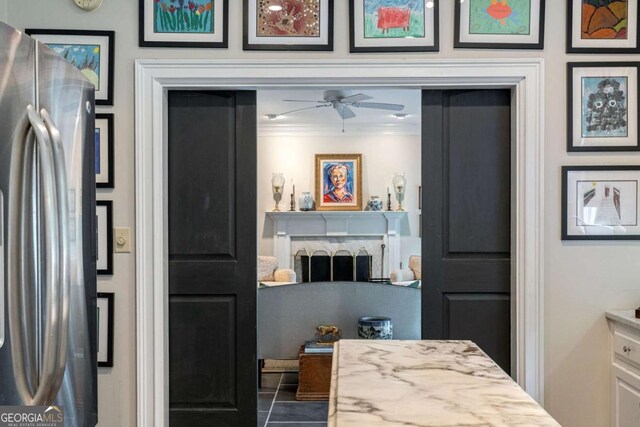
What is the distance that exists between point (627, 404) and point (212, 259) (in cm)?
198

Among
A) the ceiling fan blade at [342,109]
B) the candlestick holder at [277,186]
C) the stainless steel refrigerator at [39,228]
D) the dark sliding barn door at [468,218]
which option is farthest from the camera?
the candlestick holder at [277,186]

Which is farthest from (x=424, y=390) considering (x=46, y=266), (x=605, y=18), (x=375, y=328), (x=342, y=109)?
(x=342, y=109)

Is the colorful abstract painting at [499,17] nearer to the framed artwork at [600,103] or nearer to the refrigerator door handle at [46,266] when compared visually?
the framed artwork at [600,103]

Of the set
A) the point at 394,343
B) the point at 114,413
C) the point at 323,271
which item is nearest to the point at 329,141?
the point at 323,271

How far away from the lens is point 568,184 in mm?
2428

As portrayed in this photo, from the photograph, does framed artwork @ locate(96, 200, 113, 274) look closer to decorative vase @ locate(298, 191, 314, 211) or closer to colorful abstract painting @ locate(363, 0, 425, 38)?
colorful abstract painting @ locate(363, 0, 425, 38)

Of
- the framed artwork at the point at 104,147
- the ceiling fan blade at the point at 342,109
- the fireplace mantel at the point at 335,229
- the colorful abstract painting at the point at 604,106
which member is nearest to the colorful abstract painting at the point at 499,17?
the colorful abstract painting at the point at 604,106

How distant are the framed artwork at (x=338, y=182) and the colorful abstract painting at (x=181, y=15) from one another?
4985 millimetres

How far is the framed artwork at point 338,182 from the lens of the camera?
290 inches

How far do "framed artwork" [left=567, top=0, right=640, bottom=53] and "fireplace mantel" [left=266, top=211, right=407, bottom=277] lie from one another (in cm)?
499

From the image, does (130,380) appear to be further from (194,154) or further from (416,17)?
(416,17)

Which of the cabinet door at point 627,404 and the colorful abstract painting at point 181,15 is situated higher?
the colorful abstract painting at point 181,15

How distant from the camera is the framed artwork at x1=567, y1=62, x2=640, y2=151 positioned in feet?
7.95

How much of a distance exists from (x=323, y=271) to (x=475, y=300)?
4.96 meters
